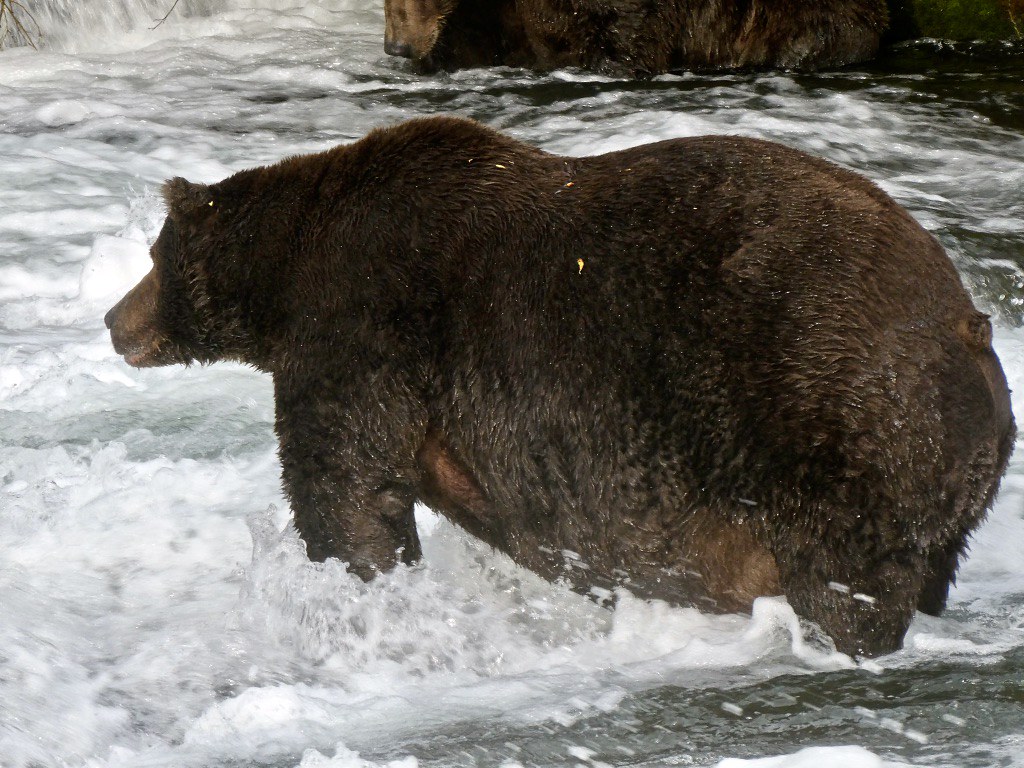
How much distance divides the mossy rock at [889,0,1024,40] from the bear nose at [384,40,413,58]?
483 centimetres

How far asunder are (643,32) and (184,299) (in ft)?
25.9

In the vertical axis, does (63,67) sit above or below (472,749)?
above

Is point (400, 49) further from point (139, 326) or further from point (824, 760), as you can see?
point (824, 760)

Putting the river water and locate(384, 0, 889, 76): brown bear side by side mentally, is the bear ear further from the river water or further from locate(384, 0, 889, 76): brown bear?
locate(384, 0, 889, 76): brown bear

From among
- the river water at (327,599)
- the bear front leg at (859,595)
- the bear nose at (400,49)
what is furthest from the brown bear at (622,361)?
the bear nose at (400,49)

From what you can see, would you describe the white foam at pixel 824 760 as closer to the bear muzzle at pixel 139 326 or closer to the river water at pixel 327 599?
the river water at pixel 327 599

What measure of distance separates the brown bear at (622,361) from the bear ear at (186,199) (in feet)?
0.05

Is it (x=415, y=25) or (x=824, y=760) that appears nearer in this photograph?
(x=824, y=760)

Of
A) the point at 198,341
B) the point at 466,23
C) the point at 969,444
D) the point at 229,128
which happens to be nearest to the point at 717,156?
the point at 969,444

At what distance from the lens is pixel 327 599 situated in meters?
4.81

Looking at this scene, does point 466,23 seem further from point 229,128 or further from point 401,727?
point 401,727

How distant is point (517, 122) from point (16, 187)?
4.10 m

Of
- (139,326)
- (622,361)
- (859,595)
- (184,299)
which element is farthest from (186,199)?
(859,595)

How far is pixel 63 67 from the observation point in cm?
A: 1283
